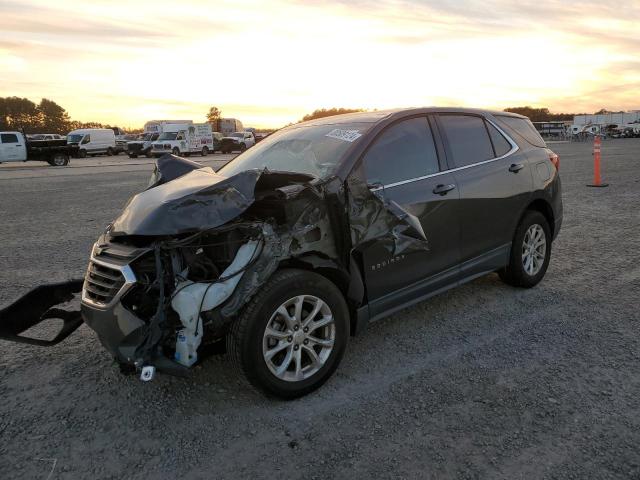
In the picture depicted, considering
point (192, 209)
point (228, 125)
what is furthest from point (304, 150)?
point (228, 125)

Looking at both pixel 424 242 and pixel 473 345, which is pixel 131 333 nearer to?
pixel 424 242

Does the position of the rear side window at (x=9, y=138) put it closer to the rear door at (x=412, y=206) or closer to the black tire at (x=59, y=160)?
the black tire at (x=59, y=160)

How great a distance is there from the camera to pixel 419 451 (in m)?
2.63

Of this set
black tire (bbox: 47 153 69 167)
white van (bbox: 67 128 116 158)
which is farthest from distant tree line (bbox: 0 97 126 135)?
black tire (bbox: 47 153 69 167)

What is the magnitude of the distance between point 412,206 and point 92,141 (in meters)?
40.1

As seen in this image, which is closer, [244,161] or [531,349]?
[531,349]

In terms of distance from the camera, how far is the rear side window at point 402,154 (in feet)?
11.9

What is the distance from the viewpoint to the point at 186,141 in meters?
35.4

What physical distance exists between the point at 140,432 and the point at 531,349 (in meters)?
2.73

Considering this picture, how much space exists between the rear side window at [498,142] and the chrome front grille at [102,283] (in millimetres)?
3437

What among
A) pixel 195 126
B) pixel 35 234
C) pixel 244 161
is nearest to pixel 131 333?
pixel 244 161

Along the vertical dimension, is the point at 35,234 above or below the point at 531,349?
above

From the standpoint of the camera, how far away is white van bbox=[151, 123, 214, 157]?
3497 centimetres

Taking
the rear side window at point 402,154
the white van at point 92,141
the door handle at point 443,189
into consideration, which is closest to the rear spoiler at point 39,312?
the rear side window at point 402,154
